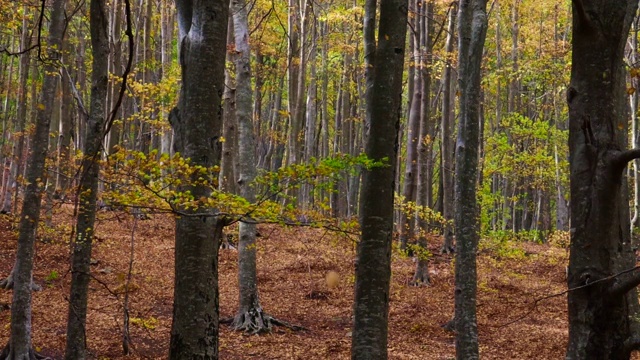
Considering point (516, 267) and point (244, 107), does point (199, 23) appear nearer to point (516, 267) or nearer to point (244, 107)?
point (244, 107)

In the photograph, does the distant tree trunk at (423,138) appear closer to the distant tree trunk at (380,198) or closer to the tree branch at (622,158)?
the distant tree trunk at (380,198)

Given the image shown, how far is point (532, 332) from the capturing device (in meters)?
12.2

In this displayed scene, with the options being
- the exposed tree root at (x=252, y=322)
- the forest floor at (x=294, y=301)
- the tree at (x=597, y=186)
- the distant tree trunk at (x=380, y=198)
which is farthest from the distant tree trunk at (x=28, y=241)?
the tree at (x=597, y=186)

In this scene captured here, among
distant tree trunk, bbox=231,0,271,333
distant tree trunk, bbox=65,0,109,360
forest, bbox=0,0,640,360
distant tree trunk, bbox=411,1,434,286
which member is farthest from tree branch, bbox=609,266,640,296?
distant tree trunk, bbox=411,1,434,286

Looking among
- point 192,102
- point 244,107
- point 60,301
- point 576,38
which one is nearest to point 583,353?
point 576,38

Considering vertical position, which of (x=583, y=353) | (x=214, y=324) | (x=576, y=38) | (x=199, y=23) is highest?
(x=199, y=23)

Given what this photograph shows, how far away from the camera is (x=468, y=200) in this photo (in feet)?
26.0

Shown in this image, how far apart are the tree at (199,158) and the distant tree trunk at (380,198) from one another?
5.43 feet

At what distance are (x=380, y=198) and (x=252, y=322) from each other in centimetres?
633

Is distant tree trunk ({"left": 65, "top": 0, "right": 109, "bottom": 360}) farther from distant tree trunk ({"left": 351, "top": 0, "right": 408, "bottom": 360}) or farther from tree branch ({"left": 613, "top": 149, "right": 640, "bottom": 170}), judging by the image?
tree branch ({"left": 613, "top": 149, "right": 640, "bottom": 170})

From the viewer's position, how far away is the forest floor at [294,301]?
9984mm

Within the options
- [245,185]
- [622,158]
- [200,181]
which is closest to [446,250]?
[245,185]

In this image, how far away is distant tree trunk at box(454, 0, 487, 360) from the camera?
7.78 m

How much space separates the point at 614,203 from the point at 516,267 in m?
18.3
